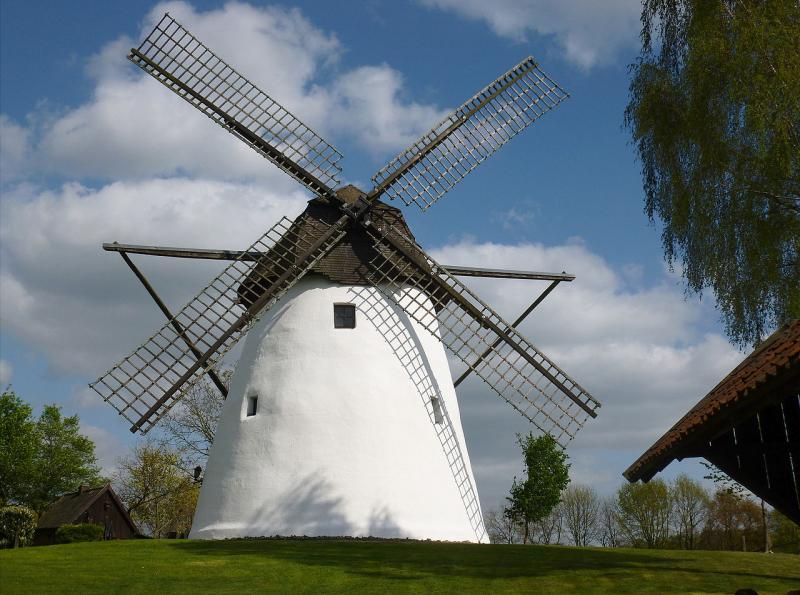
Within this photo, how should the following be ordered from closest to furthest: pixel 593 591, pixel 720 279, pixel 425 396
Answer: pixel 593 591 < pixel 720 279 < pixel 425 396

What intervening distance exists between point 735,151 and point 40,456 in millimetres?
44783

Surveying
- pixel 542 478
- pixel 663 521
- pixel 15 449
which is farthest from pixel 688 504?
pixel 15 449

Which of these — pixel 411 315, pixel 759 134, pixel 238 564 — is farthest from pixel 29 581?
pixel 759 134

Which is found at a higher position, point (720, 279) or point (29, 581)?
point (720, 279)

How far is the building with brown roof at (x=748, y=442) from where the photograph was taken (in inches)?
422

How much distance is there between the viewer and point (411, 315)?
2077 centimetres

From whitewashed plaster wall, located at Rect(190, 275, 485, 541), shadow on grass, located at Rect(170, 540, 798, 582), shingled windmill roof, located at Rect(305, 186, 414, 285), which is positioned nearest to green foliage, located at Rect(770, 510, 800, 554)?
shadow on grass, located at Rect(170, 540, 798, 582)

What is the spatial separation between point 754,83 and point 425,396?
991cm

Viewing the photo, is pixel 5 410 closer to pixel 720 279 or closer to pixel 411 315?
pixel 411 315

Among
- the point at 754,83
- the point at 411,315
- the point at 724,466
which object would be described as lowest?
the point at 724,466

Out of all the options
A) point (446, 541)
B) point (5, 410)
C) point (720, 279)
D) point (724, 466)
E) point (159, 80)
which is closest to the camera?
point (724, 466)

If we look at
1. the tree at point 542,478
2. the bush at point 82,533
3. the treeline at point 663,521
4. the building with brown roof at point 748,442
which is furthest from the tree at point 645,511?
the building with brown roof at point 748,442

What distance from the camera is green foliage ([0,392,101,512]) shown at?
154 feet

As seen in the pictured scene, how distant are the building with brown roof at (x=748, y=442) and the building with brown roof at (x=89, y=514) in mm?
35868
